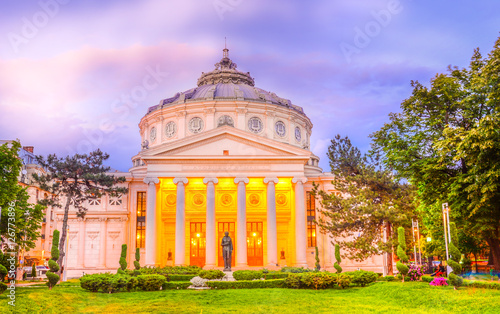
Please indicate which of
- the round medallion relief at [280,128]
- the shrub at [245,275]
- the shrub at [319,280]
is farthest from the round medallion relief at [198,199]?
the shrub at [319,280]

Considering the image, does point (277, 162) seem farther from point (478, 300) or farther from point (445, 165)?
point (478, 300)

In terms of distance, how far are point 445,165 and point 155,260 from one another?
97.6 ft

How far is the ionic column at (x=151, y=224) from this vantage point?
4625cm

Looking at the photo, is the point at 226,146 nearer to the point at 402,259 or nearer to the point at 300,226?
the point at 300,226

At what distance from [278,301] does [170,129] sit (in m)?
42.4

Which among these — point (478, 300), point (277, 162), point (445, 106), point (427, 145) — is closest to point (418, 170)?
point (427, 145)

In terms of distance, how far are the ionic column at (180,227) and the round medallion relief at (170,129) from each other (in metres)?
15.8

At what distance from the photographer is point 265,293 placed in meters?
27.4

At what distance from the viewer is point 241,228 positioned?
4634 cm

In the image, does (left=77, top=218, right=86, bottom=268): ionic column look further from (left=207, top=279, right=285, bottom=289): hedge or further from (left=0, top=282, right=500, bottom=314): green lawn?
(left=0, top=282, right=500, bottom=314): green lawn

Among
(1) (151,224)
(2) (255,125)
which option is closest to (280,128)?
(2) (255,125)

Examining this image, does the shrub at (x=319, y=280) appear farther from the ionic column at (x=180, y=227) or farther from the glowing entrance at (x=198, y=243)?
the glowing entrance at (x=198, y=243)

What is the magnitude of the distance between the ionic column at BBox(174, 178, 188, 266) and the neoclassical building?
98 mm

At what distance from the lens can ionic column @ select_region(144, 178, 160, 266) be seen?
46250 mm
